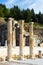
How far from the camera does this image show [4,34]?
173 ft

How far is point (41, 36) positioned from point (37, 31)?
15.4ft

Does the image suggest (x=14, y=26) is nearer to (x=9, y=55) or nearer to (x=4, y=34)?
(x=4, y=34)

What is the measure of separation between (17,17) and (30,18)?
4438 mm

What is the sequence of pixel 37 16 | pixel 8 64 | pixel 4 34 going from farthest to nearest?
pixel 37 16 < pixel 4 34 < pixel 8 64

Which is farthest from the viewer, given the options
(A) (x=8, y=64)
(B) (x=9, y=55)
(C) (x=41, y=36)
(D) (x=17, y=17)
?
(D) (x=17, y=17)

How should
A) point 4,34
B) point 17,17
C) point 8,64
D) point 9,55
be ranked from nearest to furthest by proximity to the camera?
point 8,64 → point 9,55 → point 4,34 → point 17,17

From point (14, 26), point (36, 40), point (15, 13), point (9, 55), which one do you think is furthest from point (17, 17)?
point (9, 55)

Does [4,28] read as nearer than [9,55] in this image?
No

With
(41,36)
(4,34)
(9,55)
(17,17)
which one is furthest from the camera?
(17,17)

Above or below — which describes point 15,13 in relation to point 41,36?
above

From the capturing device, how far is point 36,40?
5544 cm

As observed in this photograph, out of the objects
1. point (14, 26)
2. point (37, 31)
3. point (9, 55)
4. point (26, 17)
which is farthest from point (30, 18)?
point (9, 55)

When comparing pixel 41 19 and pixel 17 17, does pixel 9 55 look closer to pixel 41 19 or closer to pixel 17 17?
pixel 17 17

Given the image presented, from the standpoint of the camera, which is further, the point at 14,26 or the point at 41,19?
the point at 41,19
